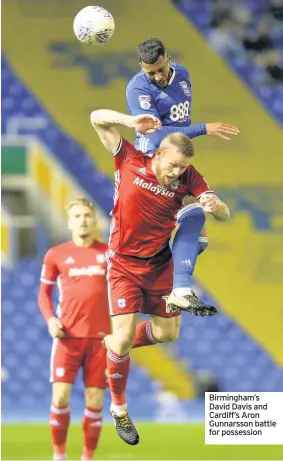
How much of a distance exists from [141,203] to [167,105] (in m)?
0.58

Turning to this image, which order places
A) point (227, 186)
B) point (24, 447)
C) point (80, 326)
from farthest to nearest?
1. point (227, 186)
2. point (24, 447)
3. point (80, 326)

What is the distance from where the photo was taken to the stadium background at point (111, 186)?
9445 millimetres

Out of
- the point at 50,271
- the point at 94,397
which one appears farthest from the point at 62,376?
the point at 50,271

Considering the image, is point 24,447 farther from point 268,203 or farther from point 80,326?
point 268,203

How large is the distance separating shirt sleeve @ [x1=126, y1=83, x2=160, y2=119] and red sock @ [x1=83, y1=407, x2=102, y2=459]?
232cm

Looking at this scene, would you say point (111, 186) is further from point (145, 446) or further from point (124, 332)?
point (124, 332)

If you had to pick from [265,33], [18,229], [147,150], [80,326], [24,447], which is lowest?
[24,447]

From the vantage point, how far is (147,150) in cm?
701

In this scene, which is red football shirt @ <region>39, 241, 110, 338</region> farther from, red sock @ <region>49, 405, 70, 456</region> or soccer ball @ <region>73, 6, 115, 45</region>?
soccer ball @ <region>73, 6, 115, 45</region>

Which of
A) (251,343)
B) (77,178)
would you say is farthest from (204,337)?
(77,178)

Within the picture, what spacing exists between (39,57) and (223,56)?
146 centimetres

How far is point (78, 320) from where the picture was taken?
8.10 m

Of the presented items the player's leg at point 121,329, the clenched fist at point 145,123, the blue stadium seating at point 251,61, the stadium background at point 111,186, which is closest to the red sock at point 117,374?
the player's leg at point 121,329

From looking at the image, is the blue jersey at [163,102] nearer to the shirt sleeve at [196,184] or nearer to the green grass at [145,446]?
the shirt sleeve at [196,184]
